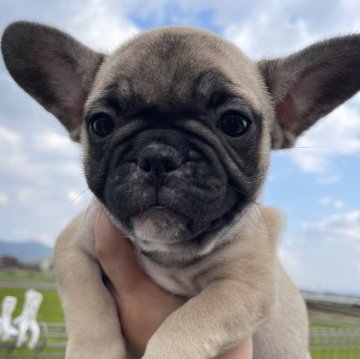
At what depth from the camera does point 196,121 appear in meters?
2.36

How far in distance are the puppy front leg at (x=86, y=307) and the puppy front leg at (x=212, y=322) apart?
372mm

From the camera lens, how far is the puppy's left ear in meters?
3.04

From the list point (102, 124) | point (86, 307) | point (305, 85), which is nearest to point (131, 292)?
point (86, 307)

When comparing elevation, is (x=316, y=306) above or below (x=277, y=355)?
below

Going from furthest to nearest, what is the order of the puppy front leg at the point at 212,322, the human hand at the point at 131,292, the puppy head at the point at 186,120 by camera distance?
1. the human hand at the point at 131,292
2. the puppy front leg at the point at 212,322
3. the puppy head at the point at 186,120

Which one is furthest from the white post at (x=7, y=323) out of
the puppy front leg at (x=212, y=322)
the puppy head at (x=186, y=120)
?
the puppy front leg at (x=212, y=322)

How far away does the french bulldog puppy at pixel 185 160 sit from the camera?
90.5 inches

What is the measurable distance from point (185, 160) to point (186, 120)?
0.22 metres

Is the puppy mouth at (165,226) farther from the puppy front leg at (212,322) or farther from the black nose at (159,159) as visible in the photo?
the puppy front leg at (212,322)

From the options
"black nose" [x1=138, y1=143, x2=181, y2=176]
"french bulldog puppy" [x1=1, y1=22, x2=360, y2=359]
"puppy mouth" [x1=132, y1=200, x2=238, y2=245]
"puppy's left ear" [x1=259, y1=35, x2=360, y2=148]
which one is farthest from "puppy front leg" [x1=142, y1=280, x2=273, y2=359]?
"puppy's left ear" [x1=259, y1=35, x2=360, y2=148]

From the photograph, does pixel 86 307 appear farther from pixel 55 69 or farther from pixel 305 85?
pixel 305 85

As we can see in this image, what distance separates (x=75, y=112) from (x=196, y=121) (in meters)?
1.21

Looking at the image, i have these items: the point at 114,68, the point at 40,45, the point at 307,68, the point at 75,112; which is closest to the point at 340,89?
the point at 307,68

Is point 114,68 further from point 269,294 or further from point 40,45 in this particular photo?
point 269,294
